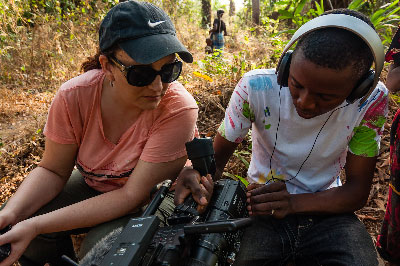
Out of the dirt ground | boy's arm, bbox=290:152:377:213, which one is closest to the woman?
boy's arm, bbox=290:152:377:213

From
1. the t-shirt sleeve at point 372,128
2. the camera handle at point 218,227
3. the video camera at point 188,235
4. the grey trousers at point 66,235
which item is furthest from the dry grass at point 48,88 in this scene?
the camera handle at point 218,227

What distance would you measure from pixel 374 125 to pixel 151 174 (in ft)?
4.15

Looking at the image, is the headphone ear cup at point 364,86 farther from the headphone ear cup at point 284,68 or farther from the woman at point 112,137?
the woman at point 112,137

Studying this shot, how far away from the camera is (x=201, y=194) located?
1490 mm

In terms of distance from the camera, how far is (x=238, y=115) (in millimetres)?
2010

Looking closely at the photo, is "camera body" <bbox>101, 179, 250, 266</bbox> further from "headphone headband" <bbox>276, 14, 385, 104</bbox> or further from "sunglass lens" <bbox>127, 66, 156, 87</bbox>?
"headphone headband" <bbox>276, 14, 385, 104</bbox>

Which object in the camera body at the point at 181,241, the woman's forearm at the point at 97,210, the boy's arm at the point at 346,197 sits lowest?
the woman's forearm at the point at 97,210

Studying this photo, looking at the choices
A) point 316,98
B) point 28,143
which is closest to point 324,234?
point 316,98

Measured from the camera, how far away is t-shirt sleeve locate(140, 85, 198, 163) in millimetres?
2006

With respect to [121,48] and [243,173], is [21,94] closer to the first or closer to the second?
[243,173]

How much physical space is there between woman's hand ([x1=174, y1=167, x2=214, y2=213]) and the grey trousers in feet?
1.68

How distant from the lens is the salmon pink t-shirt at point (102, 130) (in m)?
2.03

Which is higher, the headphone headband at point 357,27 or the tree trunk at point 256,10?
the headphone headband at point 357,27

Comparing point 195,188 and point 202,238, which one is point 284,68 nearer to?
point 195,188
